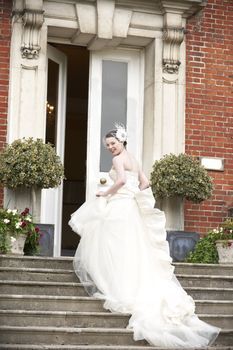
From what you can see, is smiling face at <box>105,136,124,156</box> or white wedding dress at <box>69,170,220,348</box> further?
smiling face at <box>105,136,124,156</box>

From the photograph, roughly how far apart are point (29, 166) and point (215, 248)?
238 centimetres

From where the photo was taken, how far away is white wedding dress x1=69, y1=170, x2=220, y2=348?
653cm

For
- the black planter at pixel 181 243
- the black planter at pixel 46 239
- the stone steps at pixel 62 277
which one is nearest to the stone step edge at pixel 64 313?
the stone steps at pixel 62 277

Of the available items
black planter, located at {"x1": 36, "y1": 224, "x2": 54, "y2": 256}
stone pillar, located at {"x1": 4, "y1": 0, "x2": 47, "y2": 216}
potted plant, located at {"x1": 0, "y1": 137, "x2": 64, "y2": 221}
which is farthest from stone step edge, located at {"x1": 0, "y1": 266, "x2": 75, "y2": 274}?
stone pillar, located at {"x1": 4, "y1": 0, "x2": 47, "y2": 216}

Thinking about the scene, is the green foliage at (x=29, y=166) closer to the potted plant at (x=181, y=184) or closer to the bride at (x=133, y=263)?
the bride at (x=133, y=263)

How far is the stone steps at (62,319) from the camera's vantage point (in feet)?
21.4

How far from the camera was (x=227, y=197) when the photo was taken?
32.8ft

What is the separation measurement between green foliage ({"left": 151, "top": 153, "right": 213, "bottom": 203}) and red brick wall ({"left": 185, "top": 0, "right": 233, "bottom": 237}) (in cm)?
66

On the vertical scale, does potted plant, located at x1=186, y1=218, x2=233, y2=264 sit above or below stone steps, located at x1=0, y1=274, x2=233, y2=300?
above

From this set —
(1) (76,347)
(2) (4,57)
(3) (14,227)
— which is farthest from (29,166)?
(1) (76,347)

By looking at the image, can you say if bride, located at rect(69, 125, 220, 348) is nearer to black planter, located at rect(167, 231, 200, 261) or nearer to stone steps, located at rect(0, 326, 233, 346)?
stone steps, located at rect(0, 326, 233, 346)

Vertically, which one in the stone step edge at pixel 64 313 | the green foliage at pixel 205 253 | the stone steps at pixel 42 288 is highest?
the green foliage at pixel 205 253

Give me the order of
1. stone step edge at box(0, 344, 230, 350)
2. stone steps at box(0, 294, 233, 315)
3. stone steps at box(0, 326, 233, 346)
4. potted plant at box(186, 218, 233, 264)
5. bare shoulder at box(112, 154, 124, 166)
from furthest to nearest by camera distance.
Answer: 1. potted plant at box(186, 218, 233, 264)
2. bare shoulder at box(112, 154, 124, 166)
3. stone steps at box(0, 294, 233, 315)
4. stone steps at box(0, 326, 233, 346)
5. stone step edge at box(0, 344, 230, 350)

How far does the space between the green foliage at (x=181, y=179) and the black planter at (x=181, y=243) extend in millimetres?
439
